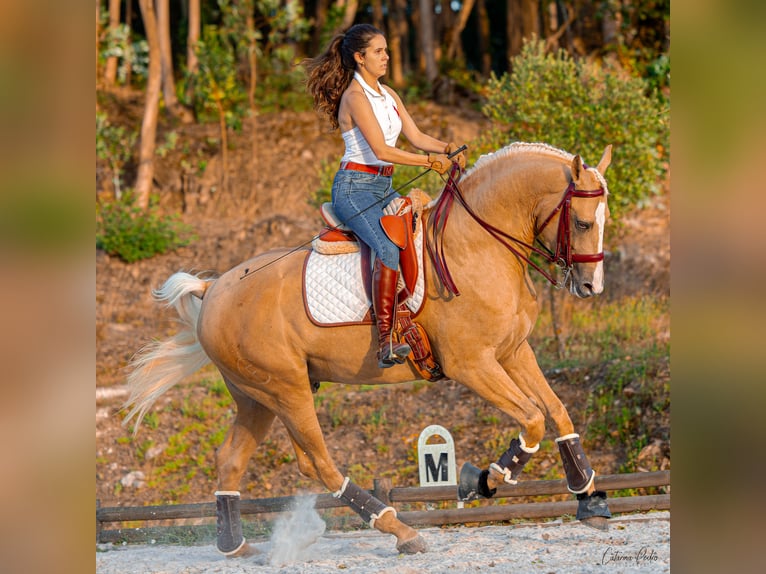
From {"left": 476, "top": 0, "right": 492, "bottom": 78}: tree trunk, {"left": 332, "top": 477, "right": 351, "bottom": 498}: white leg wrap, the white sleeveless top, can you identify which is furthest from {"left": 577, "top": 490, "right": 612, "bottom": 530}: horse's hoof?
{"left": 476, "top": 0, "right": 492, "bottom": 78}: tree trunk

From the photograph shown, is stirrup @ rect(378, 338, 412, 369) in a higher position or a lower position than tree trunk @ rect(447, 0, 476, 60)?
lower

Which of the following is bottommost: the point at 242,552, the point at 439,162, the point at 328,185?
the point at 242,552

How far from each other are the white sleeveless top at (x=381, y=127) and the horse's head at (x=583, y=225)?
3.84 ft

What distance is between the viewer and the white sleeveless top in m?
5.50

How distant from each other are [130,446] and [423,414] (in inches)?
132

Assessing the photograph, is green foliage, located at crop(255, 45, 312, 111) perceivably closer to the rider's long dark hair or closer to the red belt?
the rider's long dark hair

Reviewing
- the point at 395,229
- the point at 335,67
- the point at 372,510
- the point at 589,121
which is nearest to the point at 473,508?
the point at 372,510

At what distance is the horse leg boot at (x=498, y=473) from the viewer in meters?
5.38

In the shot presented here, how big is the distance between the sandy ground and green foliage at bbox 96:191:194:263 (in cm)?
784

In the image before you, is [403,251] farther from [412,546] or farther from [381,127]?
[412,546]

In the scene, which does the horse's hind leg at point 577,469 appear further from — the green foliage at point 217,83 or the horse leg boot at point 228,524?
the green foliage at point 217,83

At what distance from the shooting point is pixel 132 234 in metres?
14.6

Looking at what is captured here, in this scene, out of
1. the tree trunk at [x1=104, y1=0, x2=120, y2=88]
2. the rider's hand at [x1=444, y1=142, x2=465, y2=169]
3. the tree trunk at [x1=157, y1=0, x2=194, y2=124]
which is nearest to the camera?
the rider's hand at [x1=444, y1=142, x2=465, y2=169]

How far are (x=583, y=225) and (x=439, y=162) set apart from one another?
0.90 metres
